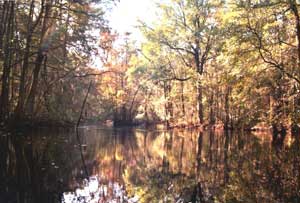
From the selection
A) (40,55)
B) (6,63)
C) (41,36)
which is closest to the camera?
(6,63)

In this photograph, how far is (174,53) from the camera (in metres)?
26.2

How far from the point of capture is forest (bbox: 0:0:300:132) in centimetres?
1299

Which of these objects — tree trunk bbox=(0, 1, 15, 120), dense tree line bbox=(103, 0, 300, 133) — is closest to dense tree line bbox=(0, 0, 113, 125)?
tree trunk bbox=(0, 1, 15, 120)

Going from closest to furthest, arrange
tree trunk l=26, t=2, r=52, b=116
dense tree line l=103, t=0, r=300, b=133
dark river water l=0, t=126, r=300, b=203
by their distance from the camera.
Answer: dark river water l=0, t=126, r=300, b=203 < dense tree line l=103, t=0, r=300, b=133 < tree trunk l=26, t=2, r=52, b=116

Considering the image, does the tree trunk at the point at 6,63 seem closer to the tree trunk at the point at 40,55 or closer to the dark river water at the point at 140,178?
the tree trunk at the point at 40,55

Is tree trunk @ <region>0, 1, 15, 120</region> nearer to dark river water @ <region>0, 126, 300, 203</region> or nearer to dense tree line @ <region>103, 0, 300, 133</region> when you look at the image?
dark river water @ <region>0, 126, 300, 203</region>

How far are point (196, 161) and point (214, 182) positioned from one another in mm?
2811

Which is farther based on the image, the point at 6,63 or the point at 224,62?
the point at 224,62

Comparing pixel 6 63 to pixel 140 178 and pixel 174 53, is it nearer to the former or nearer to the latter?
pixel 140 178

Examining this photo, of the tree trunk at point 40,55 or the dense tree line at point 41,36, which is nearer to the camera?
the dense tree line at point 41,36

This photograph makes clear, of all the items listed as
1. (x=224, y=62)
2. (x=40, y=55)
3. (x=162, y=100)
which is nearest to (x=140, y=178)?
(x=224, y=62)

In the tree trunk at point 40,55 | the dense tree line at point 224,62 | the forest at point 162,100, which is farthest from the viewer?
the tree trunk at point 40,55

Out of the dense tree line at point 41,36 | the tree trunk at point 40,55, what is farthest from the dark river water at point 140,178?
Result: the tree trunk at point 40,55

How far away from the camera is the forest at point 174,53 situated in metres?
13.0
